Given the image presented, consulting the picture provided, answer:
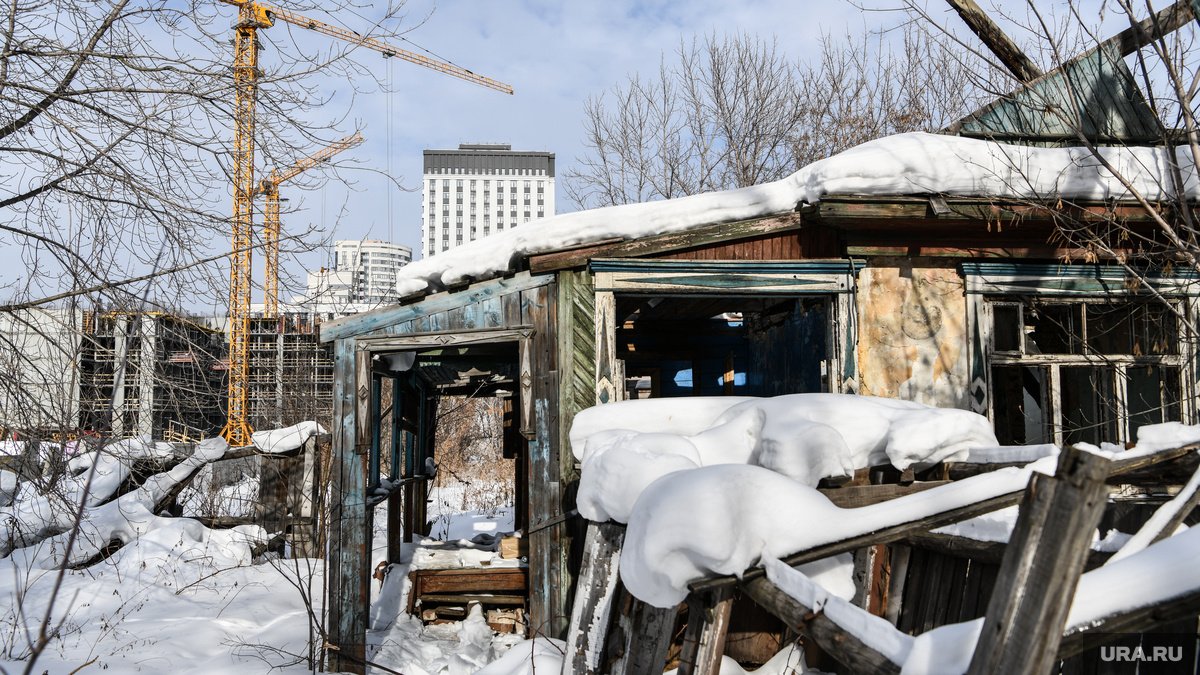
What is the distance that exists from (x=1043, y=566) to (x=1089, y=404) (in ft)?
26.7

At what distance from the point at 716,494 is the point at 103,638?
7163 millimetres

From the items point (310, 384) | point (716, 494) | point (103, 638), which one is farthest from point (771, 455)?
point (310, 384)

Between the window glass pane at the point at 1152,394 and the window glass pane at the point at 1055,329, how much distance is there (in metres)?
0.54

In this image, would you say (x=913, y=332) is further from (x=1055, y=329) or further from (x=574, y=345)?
(x=1055, y=329)

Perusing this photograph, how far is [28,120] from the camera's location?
5.44 meters

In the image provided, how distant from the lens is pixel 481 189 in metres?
140

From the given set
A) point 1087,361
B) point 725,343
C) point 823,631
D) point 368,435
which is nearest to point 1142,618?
point 823,631

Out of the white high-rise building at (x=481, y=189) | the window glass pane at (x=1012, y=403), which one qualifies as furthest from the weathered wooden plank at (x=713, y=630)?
the white high-rise building at (x=481, y=189)

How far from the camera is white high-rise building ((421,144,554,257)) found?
13862 cm

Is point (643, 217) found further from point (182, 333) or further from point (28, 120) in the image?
point (28, 120)

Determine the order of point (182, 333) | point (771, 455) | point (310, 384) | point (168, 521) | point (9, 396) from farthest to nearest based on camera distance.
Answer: point (310, 384), point (168, 521), point (182, 333), point (9, 396), point (771, 455)

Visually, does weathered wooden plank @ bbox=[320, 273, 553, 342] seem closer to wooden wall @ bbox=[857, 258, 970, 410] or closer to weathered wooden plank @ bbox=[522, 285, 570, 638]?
weathered wooden plank @ bbox=[522, 285, 570, 638]

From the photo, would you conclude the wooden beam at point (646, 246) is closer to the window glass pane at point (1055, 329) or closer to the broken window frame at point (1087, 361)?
the broken window frame at point (1087, 361)

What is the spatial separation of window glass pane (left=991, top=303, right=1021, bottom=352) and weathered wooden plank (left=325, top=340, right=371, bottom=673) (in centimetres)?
573
